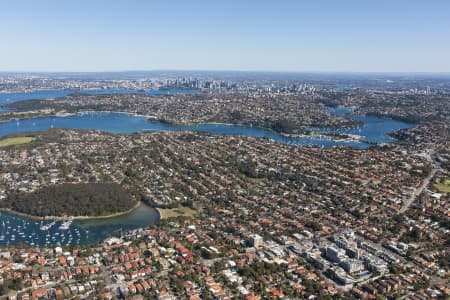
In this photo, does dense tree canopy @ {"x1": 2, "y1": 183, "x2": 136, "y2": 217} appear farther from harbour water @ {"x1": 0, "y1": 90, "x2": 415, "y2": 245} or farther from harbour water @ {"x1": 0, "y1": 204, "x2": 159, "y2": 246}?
harbour water @ {"x1": 0, "y1": 90, "x2": 415, "y2": 245}

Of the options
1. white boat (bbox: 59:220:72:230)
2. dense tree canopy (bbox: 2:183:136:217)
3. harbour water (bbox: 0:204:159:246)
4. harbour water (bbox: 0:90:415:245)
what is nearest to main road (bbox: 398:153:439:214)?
harbour water (bbox: 0:90:415:245)

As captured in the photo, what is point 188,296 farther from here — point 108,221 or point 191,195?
point 191,195

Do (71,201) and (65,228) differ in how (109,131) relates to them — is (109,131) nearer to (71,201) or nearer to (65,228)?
(71,201)

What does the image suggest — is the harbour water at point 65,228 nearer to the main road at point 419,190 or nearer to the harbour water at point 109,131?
the harbour water at point 109,131

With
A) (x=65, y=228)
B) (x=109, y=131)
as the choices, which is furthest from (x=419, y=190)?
(x=109, y=131)

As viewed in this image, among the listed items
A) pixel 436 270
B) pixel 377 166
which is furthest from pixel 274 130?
pixel 436 270

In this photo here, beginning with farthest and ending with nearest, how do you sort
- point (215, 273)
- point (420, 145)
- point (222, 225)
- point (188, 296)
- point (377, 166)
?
1. point (420, 145)
2. point (377, 166)
3. point (222, 225)
4. point (215, 273)
5. point (188, 296)

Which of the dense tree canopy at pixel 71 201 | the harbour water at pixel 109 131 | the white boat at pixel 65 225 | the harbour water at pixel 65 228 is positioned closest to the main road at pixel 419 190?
the harbour water at pixel 109 131
